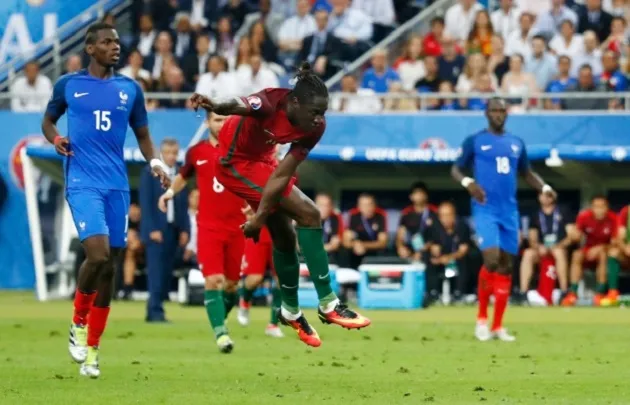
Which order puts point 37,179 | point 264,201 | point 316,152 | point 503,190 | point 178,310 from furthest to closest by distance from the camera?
point 37,179 → point 316,152 → point 178,310 → point 503,190 → point 264,201

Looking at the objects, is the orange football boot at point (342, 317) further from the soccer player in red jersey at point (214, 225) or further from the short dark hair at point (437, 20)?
the short dark hair at point (437, 20)

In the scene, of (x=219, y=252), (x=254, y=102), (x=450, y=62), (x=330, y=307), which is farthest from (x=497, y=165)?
(x=450, y=62)

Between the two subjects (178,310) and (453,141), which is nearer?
(178,310)

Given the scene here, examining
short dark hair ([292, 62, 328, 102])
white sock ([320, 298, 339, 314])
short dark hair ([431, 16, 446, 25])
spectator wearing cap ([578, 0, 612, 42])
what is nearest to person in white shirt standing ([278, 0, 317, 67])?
short dark hair ([431, 16, 446, 25])

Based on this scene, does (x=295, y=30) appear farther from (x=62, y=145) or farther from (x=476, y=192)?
(x=62, y=145)

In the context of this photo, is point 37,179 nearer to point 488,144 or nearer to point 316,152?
point 316,152

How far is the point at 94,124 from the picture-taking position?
38.6 feet

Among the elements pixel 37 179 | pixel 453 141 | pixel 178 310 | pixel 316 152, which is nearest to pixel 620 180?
pixel 453 141

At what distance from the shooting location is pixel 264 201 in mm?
11188

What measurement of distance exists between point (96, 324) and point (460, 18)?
15.7 m

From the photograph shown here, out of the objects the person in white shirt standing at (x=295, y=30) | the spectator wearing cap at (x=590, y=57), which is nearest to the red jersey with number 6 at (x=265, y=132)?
the spectator wearing cap at (x=590, y=57)

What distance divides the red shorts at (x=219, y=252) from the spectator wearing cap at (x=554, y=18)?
11.7 m

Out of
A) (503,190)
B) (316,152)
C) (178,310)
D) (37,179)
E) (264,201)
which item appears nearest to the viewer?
(264,201)

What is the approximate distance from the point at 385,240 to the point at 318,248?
41.6 ft
